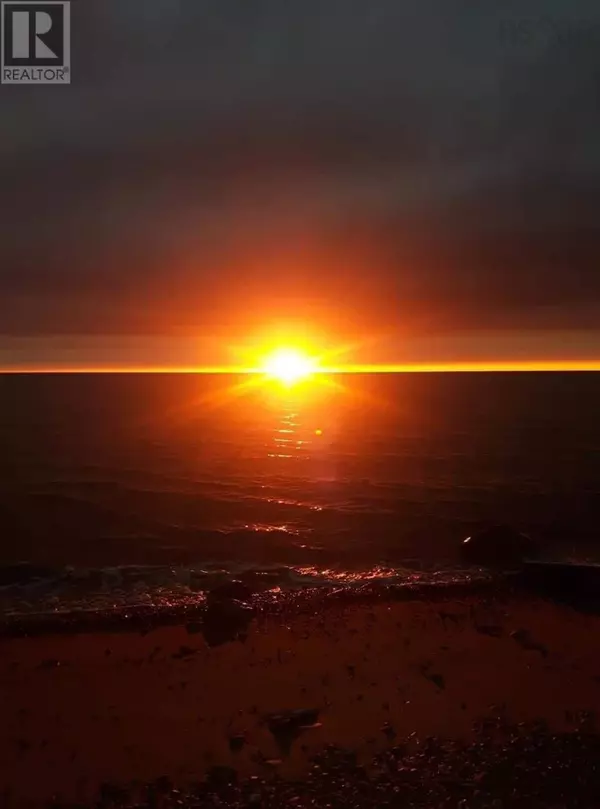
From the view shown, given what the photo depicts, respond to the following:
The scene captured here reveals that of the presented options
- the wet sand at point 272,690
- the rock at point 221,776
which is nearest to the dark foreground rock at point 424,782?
the rock at point 221,776

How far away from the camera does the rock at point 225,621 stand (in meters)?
9.85

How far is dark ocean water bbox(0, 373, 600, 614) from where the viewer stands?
15.7m

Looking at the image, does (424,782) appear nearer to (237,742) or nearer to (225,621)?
(237,742)

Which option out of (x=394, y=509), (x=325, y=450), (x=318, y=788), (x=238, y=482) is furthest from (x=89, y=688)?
(x=325, y=450)

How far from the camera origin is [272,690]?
8133mm

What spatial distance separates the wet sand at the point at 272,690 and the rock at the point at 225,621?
21 cm

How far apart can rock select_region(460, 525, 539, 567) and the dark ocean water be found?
1.97 feet

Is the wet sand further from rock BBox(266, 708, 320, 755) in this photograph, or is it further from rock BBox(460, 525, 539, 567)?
rock BBox(460, 525, 539, 567)

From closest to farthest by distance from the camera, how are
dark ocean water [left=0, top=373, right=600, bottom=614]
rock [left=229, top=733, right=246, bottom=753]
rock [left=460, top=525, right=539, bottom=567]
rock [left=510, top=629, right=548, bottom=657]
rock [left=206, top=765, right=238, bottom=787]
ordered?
rock [left=206, top=765, right=238, bottom=787] → rock [left=229, top=733, right=246, bottom=753] → rock [left=510, top=629, right=548, bottom=657] → rock [left=460, top=525, right=539, bottom=567] → dark ocean water [left=0, top=373, right=600, bottom=614]

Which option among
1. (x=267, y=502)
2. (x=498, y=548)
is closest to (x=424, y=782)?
(x=498, y=548)

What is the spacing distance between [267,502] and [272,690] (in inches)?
685

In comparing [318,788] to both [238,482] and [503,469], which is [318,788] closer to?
[238,482]

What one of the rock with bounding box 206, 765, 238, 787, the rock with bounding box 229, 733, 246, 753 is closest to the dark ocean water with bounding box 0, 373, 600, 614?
the rock with bounding box 229, 733, 246, 753

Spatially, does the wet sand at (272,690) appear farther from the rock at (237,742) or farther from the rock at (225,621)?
the rock at (225,621)
